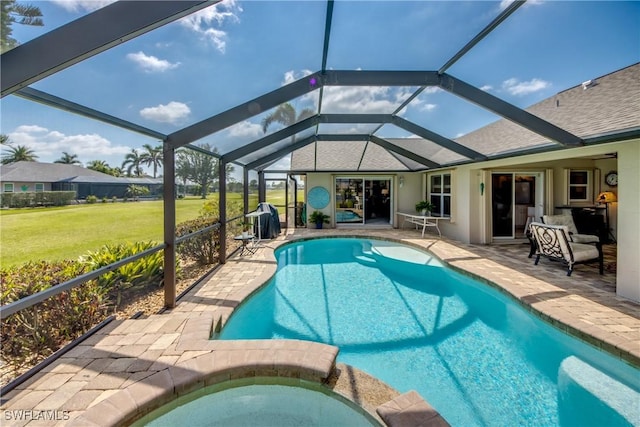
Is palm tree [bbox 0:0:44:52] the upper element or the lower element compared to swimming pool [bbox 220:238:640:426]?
upper

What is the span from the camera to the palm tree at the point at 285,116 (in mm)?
6552

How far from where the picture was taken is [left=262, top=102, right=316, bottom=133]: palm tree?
6552 millimetres

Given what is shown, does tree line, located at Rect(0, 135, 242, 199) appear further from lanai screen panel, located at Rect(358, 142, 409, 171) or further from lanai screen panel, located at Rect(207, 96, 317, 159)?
lanai screen panel, located at Rect(358, 142, 409, 171)

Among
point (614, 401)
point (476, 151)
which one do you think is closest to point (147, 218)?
point (614, 401)

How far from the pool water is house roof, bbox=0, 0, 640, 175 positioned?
3.08m

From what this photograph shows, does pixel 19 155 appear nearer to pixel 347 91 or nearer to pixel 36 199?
pixel 36 199

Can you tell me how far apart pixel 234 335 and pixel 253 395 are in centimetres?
153

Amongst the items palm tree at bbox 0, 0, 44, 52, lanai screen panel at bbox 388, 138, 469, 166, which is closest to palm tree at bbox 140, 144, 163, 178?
palm tree at bbox 0, 0, 44, 52

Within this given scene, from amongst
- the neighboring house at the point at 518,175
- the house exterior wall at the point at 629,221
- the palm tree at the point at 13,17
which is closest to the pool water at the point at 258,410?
the palm tree at the point at 13,17

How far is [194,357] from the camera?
3.34 metres

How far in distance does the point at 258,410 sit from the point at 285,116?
606cm

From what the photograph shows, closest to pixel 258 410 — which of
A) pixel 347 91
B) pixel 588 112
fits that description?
pixel 347 91

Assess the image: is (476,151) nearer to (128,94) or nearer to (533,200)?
(533,200)

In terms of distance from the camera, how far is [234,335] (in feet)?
14.6
